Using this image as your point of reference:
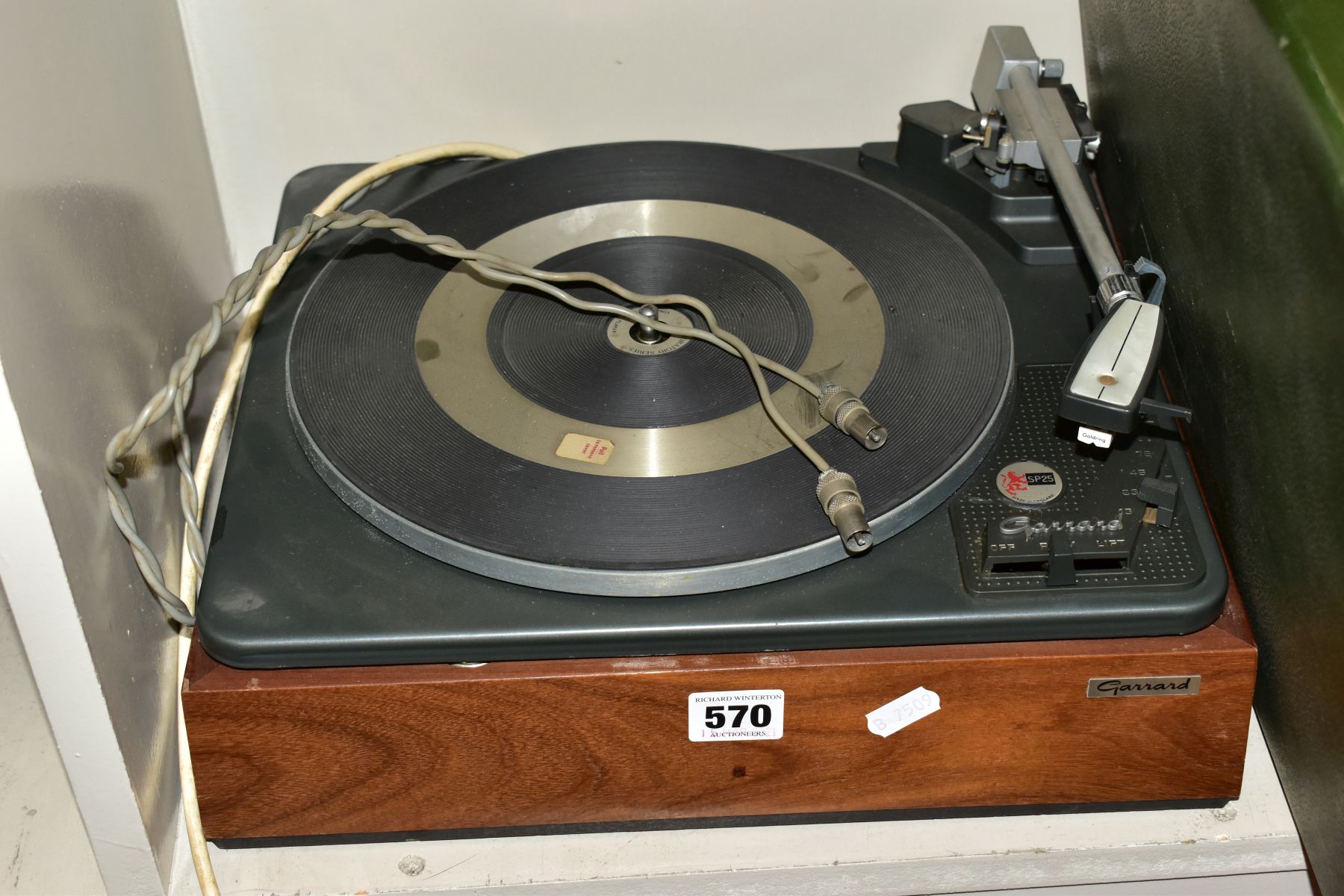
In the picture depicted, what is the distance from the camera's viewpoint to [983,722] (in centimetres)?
89

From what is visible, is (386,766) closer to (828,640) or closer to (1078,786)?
(828,640)

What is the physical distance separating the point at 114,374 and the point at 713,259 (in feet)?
1.48

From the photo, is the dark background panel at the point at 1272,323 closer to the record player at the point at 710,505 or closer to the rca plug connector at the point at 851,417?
the record player at the point at 710,505

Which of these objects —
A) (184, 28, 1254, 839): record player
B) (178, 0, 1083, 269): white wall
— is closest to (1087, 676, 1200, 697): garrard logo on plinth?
(184, 28, 1254, 839): record player

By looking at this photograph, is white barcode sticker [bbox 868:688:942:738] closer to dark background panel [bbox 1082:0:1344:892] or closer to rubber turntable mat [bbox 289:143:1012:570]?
rubber turntable mat [bbox 289:143:1012:570]

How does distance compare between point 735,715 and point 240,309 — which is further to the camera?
point 240,309

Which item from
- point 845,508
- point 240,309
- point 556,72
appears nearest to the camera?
point 845,508

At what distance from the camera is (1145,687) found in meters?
0.86

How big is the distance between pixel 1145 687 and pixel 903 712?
0.15m

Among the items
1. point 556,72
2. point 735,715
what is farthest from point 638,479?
point 556,72

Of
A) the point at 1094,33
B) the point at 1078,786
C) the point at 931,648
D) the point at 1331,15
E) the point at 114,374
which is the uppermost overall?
the point at 1331,15

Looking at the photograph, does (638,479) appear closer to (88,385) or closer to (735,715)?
(735,715)

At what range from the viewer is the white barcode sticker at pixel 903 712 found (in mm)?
875

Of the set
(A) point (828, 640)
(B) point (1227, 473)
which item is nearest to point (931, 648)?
(A) point (828, 640)
